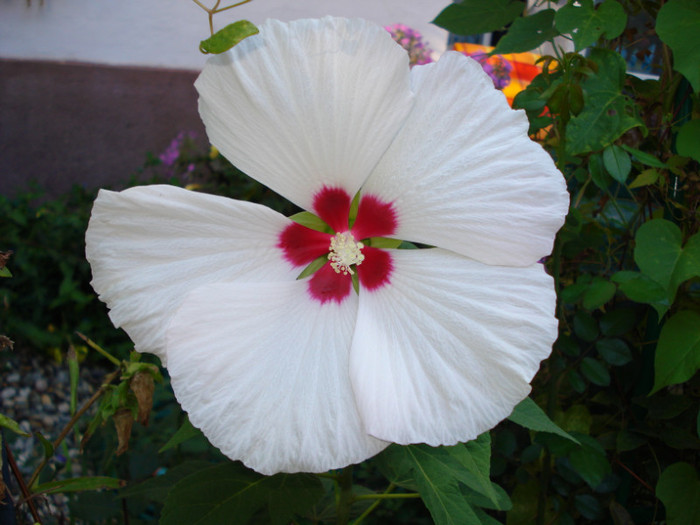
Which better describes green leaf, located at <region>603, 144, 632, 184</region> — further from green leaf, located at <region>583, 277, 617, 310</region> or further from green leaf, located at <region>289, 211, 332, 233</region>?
green leaf, located at <region>289, 211, 332, 233</region>

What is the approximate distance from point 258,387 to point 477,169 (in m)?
0.29

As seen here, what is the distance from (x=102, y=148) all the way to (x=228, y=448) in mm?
3747

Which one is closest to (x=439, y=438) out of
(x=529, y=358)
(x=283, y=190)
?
(x=529, y=358)

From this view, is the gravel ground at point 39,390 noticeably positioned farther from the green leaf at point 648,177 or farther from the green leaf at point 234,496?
the green leaf at point 648,177

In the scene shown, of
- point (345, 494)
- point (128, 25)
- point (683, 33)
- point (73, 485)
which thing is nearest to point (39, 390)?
point (128, 25)

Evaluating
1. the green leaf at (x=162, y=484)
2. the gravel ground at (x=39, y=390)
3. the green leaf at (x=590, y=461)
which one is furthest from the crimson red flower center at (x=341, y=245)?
the gravel ground at (x=39, y=390)

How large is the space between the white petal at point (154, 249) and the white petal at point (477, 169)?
0.58 ft

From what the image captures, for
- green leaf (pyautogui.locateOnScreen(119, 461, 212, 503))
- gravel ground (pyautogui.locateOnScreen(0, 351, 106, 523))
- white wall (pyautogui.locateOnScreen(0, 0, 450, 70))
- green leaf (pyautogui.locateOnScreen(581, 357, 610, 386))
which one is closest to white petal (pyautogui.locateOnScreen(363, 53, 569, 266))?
green leaf (pyautogui.locateOnScreen(119, 461, 212, 503))

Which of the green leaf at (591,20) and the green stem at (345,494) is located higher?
the green leaf at (591,20)

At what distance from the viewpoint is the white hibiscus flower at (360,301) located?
581 millimetres

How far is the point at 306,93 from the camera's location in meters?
0.60

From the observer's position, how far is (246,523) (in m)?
0.84

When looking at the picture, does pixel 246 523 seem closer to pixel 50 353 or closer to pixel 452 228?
pixel 452 228

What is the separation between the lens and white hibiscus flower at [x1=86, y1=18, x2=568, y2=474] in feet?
1.90
